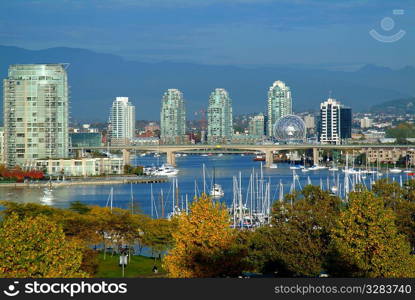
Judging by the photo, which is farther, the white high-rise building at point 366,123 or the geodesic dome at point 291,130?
the white high-rise building at point 366,123

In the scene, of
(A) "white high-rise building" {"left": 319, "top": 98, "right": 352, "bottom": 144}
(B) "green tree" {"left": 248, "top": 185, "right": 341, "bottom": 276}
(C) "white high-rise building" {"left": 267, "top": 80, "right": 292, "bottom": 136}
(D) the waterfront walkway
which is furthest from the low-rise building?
(C) "white high-rise building" {"left": 267, "top": 80, "right": 292, "bottom": 136}

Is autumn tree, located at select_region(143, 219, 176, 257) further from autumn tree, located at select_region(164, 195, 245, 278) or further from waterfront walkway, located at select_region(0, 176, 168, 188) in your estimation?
waterfront walkway, located at select_region(0, 176, 168, 188)

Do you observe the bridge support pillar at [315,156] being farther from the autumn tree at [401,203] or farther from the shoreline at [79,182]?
the autumn tree at [401,203]

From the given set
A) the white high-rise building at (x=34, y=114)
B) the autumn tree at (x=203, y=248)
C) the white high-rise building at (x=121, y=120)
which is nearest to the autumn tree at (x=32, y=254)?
the autumn tree at (x=203, y=248)

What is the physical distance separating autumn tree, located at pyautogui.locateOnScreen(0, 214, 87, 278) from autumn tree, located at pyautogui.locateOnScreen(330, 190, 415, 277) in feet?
5.91

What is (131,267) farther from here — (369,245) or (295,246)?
(369,245)

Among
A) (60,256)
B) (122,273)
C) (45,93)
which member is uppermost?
(45,93)

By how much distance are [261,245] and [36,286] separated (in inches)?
176

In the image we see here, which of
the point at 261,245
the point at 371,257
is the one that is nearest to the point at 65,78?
the point at 261,245

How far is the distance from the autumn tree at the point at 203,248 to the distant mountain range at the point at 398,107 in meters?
64.6

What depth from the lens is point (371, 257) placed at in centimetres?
595

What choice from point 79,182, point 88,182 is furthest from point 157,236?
point 79,182

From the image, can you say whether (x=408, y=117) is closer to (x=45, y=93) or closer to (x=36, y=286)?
(x=45, y=93)

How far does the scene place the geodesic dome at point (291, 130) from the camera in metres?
54.0
